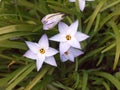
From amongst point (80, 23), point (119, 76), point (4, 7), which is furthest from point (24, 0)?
point (119, 76)

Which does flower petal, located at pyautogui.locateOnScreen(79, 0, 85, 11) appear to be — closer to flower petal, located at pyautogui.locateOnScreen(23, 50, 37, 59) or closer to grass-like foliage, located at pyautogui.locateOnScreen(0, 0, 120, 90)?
grass-like foliage, located at pyautogui.locateOnScreen(0, 0, 120, 90)

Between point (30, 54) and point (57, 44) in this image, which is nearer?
point (30, 54)

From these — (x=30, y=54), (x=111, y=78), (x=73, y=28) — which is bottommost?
(x=111, y=78)

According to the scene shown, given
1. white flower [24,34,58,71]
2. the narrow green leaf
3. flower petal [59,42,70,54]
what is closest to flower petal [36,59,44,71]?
white flower [24,34,58,71]

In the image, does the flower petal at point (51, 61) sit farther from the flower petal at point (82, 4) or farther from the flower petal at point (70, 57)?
the flower petal at point (82, 4)

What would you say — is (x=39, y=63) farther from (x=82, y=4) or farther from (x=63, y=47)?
(x=82, y=4)

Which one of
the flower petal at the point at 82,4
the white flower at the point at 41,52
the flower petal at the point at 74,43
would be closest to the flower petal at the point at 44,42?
the white flower at the point at 41,52

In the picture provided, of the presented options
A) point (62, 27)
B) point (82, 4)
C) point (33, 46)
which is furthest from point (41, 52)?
point (82, 4)
